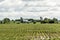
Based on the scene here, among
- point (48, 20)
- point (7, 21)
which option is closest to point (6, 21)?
point (7, 21)

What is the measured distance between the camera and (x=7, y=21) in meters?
166

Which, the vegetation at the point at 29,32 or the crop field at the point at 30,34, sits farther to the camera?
the vegetation at the point at 29,32

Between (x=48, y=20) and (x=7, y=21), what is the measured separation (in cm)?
3407

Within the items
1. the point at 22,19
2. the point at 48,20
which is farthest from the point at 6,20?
the point at 48,20

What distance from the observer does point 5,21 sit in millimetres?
166625

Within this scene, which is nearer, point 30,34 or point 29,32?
point 30,34

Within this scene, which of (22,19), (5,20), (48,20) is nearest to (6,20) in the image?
(5,20)

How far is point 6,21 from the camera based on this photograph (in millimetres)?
165875

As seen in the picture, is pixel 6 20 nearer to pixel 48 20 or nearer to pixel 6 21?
pixel 6 21

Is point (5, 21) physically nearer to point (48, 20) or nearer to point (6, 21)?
point (6, 21)

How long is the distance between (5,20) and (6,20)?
139 centimetres

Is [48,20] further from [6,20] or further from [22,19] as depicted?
[6,20]

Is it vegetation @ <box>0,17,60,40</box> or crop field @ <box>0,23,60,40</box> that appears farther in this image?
vegetation @ <box>0,17,60,40</box>

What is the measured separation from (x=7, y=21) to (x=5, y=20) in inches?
159
